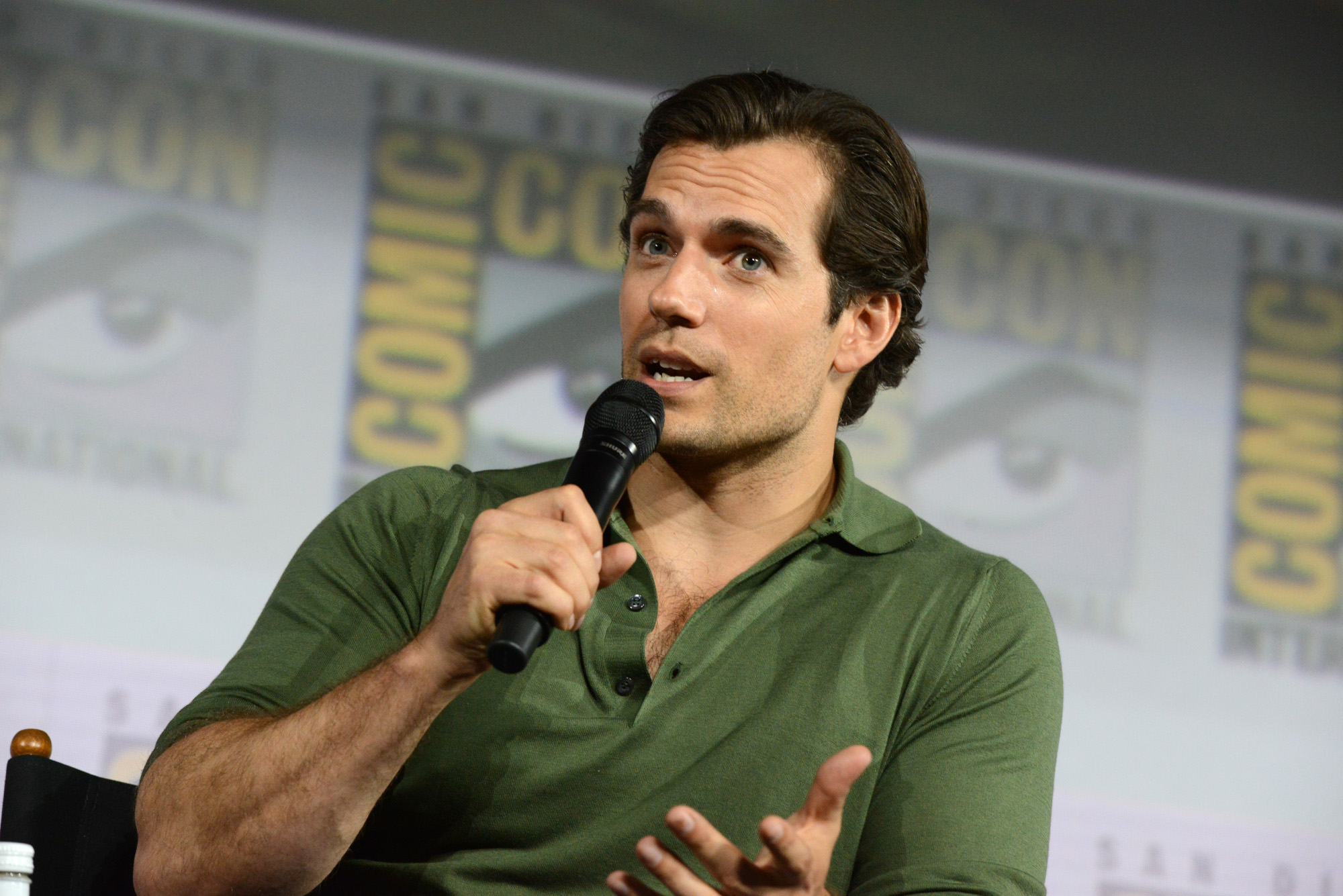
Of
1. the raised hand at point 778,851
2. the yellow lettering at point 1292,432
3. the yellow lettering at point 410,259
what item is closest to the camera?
the raised hand at point 778,851

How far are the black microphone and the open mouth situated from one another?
0.80 feet

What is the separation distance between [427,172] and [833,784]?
2.19 meters

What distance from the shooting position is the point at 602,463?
127cm

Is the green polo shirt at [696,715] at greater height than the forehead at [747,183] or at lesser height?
lesser

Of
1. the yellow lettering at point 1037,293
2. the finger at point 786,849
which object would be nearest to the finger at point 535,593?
the finger at point 786,849

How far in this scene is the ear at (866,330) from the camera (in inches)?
76.2

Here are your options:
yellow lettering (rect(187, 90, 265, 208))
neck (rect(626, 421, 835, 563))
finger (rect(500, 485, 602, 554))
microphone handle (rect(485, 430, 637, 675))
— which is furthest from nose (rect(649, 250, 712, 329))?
yellow lettering (rect(187, 90, 265, 208))

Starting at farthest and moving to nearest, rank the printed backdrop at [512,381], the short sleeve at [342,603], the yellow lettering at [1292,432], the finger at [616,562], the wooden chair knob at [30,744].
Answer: the yellow lettering at [1292,432] < the printed backdrop at [512,381] < the wooden chair knob at [30,744] < the short sleeve at [342,603] < the finger at [616,562]

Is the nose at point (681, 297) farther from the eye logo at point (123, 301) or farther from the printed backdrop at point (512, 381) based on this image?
the eye logo at point (123, 301)

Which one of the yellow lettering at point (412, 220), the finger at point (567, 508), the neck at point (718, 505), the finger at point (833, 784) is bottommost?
the finger at point (833, 784)

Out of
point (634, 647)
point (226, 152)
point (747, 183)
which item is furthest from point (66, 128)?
point (634, 647)

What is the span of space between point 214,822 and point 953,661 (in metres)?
0.84

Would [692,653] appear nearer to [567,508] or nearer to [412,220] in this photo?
[567,508]

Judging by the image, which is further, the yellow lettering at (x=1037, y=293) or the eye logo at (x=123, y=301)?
the yellow lettering at (x=1037, y=293)
